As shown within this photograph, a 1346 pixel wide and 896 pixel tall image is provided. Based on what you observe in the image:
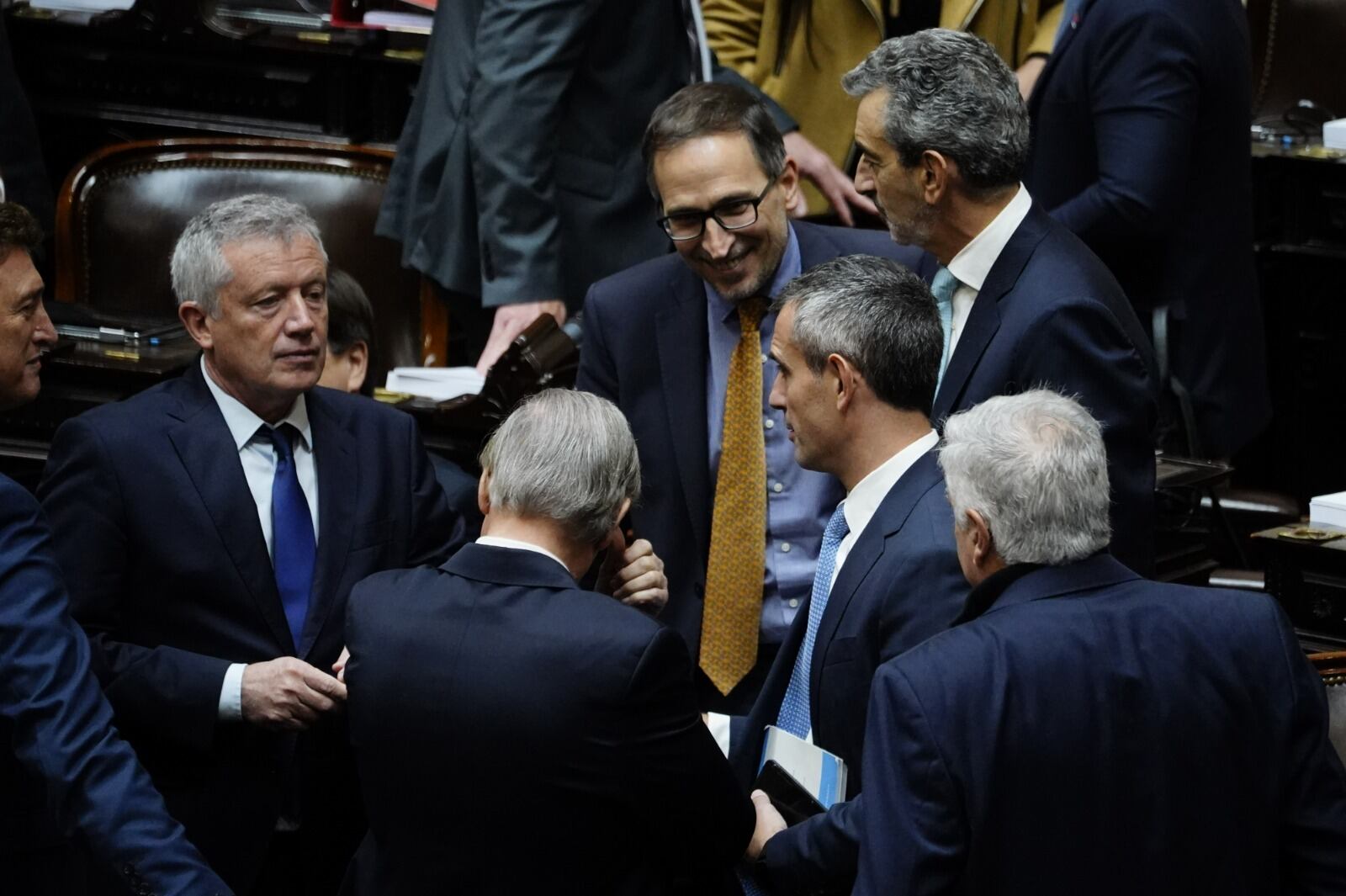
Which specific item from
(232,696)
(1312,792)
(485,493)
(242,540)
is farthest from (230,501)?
(1312,792)

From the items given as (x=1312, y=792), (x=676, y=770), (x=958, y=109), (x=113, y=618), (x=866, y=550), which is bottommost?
(x=113, y=618)

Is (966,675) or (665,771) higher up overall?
(966,675)

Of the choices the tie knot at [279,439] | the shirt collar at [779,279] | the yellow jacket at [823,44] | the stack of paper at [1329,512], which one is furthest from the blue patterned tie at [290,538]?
the yellow jacket at [823,44]

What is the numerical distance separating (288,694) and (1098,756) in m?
1.28

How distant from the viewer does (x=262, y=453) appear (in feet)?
10.3

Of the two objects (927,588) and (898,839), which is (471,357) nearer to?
(927,588)

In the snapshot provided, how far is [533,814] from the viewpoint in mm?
2430

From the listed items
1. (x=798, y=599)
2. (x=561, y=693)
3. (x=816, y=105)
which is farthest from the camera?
(x=816, y=105)

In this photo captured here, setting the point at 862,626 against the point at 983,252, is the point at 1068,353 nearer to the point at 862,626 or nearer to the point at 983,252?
the point at 983,252

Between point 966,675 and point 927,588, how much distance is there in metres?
0.34

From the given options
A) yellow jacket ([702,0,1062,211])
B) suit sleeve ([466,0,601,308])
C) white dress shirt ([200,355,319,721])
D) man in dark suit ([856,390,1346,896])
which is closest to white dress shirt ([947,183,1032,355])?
man in dark suit ([856,390,1346,896])

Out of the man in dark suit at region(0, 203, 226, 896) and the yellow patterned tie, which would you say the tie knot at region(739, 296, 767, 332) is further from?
the man in dark suit at region(0, 203, 226, 896)

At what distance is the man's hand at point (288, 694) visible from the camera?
9.48ft

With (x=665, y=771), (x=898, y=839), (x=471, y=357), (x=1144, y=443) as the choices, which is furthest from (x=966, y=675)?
(x=471, y=357)
